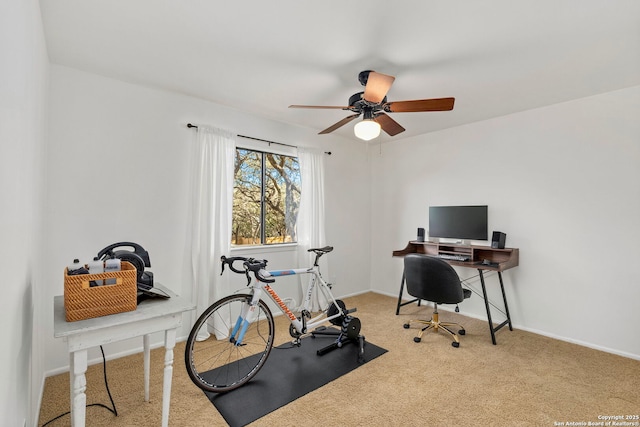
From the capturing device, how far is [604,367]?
260 centimetres

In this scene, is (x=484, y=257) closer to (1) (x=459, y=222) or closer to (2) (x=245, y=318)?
(1) (x=459, y=222)

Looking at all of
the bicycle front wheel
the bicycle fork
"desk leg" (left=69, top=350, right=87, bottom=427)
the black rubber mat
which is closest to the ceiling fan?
the bicycle fork

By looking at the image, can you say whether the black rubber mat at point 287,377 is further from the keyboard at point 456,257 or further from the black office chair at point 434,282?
the keyboard at point 456,257

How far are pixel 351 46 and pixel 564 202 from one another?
2.75m

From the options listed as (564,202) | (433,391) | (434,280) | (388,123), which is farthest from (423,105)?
(433,391)

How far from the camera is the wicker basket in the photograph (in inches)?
56.2

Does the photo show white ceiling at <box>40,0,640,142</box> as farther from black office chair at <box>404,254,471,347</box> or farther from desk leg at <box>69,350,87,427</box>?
desk leg at <box>69,350,87,427</box>

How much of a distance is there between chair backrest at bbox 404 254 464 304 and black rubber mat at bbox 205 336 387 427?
2.38 ft

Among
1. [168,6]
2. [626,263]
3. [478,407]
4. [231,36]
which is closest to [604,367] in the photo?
[626,263]

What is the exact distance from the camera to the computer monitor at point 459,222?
3633 millimetres

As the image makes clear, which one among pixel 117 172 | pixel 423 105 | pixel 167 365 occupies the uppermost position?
pixel 423 105

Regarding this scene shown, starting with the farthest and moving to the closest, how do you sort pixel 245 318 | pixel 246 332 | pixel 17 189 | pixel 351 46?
pixel 246 332 < pixel 245 318 < pixel 351 46 < pixel 17 189

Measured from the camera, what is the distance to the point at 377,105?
8.62 ft

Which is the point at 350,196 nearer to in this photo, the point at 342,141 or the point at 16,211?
the point at 342,141
